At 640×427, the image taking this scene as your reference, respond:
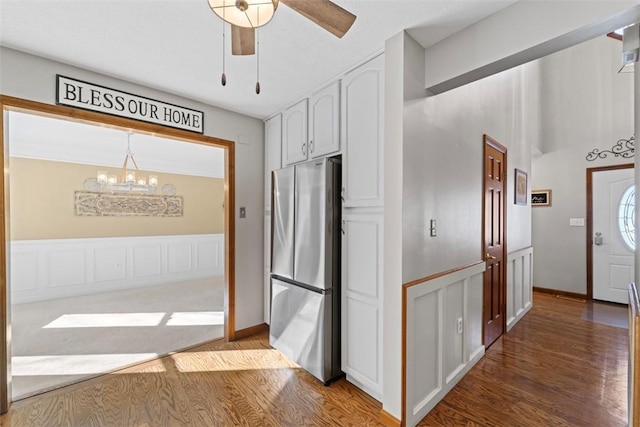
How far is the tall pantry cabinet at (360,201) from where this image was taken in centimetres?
197

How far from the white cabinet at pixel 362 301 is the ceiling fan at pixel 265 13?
1174 mm

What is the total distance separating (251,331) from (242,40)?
2844 millimetres

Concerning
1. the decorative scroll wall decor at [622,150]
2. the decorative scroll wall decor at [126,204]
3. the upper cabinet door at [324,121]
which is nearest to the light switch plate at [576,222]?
the decorative scroll wall decor at [622,150]

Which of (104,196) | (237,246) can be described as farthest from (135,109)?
(104,196)

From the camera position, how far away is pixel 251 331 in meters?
3.17

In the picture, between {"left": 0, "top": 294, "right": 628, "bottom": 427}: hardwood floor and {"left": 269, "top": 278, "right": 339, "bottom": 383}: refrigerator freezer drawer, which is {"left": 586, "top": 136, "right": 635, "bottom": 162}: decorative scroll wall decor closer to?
{"left": 0, "top": 294, "right": 628, "bottom": 427}: hardwood floor

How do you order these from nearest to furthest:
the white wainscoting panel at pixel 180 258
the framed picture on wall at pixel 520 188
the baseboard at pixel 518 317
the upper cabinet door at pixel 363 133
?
the upper cabinet door at pixel 363 133, the baseboard at pixel 518 317, the framed picture on wall at pixel 520 188, the white wainscoting panel at pixel 180 258

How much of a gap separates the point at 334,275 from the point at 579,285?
470cm

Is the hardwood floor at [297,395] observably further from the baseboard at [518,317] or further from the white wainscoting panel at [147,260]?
the white wainscoting panel at [147,260]

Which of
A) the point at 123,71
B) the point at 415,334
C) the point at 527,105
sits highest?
the point at 527,105

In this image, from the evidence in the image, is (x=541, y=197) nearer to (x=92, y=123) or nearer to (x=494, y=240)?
(x=494, y=240)

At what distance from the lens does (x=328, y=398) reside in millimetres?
2055

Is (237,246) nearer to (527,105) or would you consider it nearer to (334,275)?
(334,275)

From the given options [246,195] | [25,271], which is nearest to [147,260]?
[25,271]
